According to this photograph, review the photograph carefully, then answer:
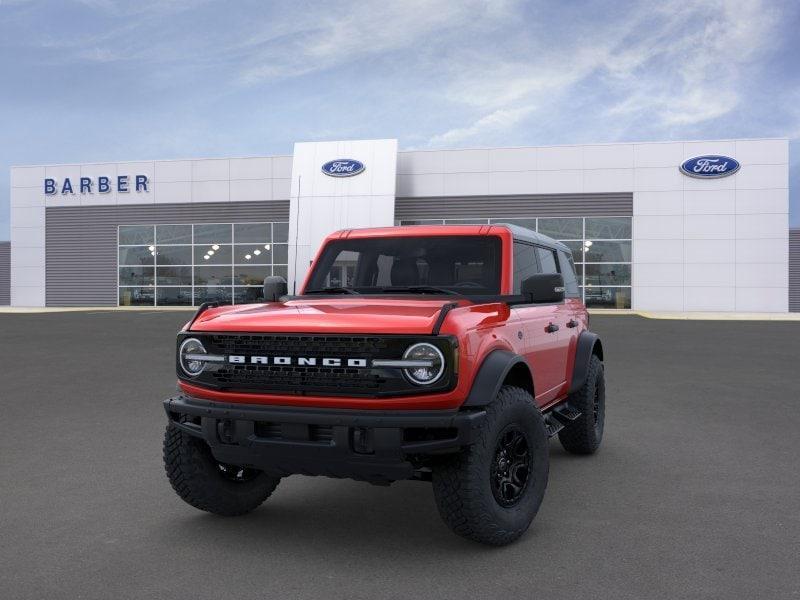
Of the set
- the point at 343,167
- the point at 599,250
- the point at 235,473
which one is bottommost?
the point at 235,473

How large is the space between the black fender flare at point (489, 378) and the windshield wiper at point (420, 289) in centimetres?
78

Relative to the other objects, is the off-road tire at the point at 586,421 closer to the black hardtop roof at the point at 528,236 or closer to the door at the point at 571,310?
the door at the point at 571,310

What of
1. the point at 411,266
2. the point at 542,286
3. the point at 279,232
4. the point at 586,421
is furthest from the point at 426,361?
the point at 279,232

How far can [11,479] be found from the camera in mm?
5605

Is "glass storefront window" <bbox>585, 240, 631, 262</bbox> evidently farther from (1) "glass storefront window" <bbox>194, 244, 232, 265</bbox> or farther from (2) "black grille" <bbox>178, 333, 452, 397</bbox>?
(2) "black grille" <bbox>178, 333, 452, 397</bbox>

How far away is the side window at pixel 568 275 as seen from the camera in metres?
6.52

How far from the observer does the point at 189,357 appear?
14.1ft

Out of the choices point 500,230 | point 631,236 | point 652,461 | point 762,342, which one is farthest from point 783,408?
point 631,236

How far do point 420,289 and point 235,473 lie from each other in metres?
1.67

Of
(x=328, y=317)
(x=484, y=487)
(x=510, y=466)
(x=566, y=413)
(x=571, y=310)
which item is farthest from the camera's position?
(x=571, y=310)

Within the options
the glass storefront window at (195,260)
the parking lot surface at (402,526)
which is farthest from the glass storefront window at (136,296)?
the parking lot surface at (402,526)

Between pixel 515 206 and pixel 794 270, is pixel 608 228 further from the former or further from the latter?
pixel 794 270

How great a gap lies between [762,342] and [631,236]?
15.8m

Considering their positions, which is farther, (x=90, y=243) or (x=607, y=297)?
(x=90, y=243)
